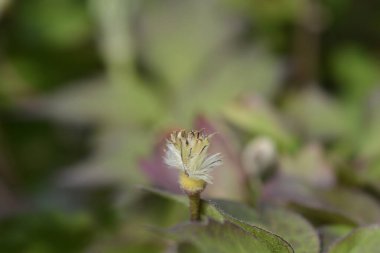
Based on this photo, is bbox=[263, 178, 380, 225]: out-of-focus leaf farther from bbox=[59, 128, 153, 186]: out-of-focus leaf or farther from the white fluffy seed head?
bbox=[59, 128, 153, 186]: out-of-focus leaf

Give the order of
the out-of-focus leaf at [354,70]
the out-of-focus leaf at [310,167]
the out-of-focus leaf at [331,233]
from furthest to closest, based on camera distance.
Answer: the out-of-focus leaf at [354,70]
the out-of-focus leaf at [310,167]
the out-of-focus leaf at [331,233]

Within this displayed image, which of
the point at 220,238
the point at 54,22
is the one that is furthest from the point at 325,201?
the point at 54,22

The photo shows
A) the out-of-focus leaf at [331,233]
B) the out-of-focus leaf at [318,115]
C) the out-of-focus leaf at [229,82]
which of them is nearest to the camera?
the out-of-focus leaf at [331,233]

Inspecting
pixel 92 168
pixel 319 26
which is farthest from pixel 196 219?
pixel 319 26

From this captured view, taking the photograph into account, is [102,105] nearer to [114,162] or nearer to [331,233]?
[114,162]

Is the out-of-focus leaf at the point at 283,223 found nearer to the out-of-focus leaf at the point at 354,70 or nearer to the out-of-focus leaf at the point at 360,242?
the out-of-focus leaf at the point at 360,242

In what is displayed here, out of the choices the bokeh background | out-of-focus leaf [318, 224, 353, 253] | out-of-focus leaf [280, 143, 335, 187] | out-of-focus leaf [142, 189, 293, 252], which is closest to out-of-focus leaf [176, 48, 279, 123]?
the bokeh background

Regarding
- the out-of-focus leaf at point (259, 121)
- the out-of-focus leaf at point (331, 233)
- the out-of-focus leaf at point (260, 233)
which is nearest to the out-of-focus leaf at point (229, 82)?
the out-of-focus leaf at point (259, 121)
